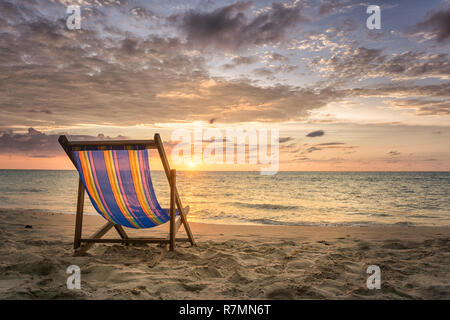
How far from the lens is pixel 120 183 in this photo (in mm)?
3602

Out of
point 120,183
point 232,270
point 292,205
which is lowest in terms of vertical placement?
point 232,270

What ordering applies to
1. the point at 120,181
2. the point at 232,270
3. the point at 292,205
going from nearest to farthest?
the point at 232,270 < the point at 120,181 < the point at 292,205

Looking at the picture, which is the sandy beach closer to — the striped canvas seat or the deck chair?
the deck chair

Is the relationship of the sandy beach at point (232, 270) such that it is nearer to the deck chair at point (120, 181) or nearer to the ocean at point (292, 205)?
the deck chair at point (120, 181)

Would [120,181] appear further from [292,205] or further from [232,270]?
[292,205]

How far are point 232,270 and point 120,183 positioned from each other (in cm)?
163

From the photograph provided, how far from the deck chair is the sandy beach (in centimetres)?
38

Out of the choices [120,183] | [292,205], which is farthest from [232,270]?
[292,205]

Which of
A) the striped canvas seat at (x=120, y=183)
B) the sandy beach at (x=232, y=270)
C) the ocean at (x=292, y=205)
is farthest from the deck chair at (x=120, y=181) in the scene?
the ocean at (x=292, y=205)

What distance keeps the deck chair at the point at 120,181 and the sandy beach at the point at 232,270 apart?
38 centimetres

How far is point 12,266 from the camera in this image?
3.09m

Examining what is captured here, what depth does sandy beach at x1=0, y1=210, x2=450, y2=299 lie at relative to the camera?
2525 millimetres
